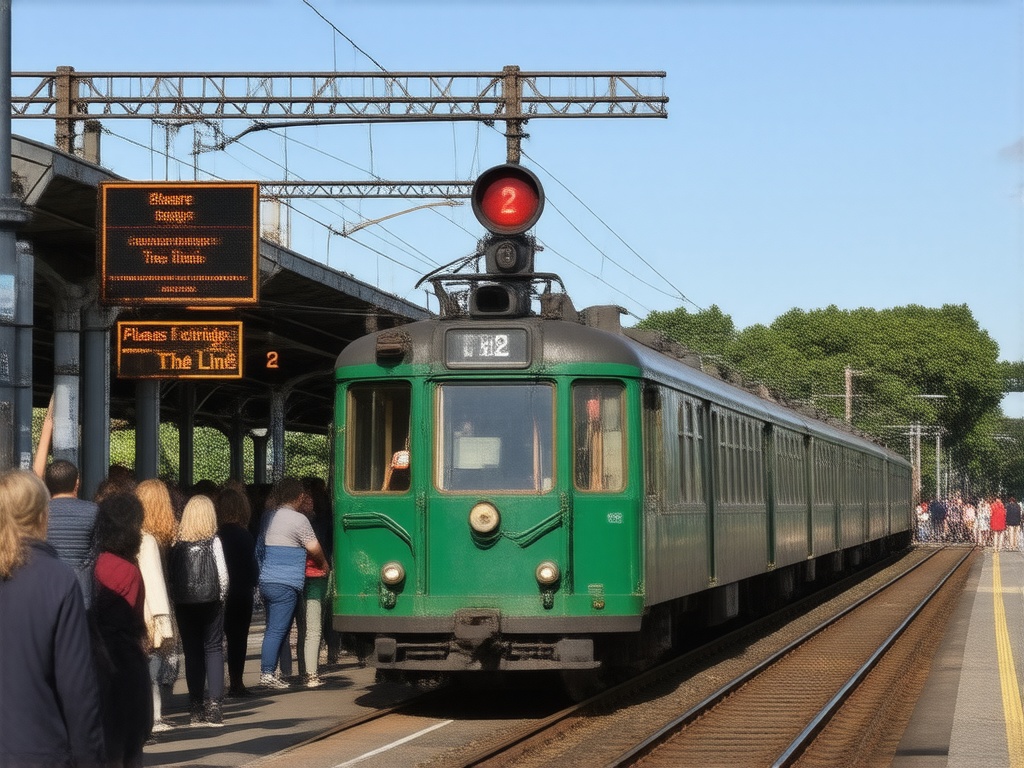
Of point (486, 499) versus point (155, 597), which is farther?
point (486, 499)

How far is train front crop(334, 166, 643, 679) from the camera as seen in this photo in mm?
11609

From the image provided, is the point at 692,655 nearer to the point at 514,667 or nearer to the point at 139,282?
the point at 514,667

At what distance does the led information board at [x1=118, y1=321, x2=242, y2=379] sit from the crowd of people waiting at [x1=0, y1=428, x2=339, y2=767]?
1.50 meters

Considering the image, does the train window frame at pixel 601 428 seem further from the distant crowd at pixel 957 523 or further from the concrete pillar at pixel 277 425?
the distant crowd at pixel 957 523

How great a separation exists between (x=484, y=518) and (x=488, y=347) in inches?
47.0

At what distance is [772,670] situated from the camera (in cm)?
1527

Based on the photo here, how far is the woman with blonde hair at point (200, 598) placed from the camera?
36.9ft

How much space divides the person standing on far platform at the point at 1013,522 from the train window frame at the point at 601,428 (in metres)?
34.7

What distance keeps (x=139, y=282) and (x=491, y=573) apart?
236 inches

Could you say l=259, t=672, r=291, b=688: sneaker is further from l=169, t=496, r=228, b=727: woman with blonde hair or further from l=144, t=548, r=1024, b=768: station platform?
l=169, t=496, r=228, b=727: woman with blonde hair

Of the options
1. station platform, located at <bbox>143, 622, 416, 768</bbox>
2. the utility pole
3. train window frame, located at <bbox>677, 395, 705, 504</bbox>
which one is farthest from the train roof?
the utility pole

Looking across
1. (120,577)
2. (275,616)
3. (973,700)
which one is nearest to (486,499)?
(275,616)

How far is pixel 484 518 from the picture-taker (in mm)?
11672

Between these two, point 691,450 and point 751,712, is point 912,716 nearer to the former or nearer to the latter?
point 751,712
